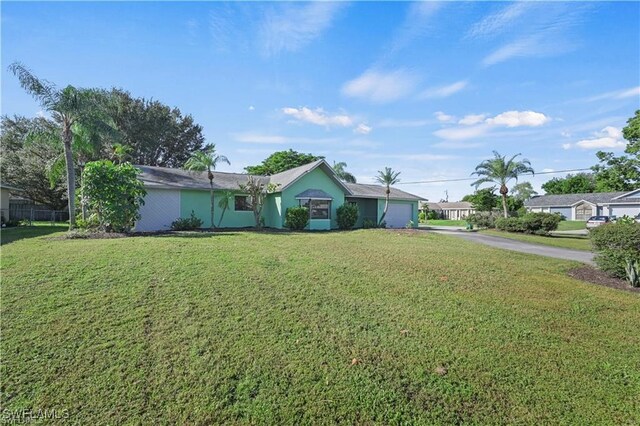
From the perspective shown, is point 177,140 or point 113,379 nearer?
point 113,379

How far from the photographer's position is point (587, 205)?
4853 cm

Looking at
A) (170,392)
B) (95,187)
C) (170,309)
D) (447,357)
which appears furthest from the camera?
(95,187)

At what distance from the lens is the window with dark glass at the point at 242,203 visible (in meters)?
21.2

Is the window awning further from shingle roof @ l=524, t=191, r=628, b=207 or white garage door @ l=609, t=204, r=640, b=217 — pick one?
shingle roof @ l=524, t=191, r=628, b=207

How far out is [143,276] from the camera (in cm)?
668

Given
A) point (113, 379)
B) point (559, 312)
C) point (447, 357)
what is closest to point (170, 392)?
point (113, 379)

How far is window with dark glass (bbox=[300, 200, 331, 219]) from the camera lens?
21781 mm

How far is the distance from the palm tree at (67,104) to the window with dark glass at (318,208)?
12.1 m

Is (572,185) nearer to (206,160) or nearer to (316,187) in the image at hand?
(316,187)

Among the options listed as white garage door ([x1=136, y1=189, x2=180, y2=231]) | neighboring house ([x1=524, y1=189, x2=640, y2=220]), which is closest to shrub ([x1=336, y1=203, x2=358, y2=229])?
white garage door ([x1=136, y1=189, x2=180, y2=231])

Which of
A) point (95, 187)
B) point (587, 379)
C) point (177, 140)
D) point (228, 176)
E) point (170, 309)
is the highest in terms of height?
point (177, 140)

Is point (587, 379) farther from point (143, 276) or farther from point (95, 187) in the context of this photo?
point (95, 187)

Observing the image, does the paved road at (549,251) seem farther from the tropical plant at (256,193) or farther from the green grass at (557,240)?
the tropical plant at (256,193)

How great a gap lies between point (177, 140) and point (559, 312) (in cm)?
3939
